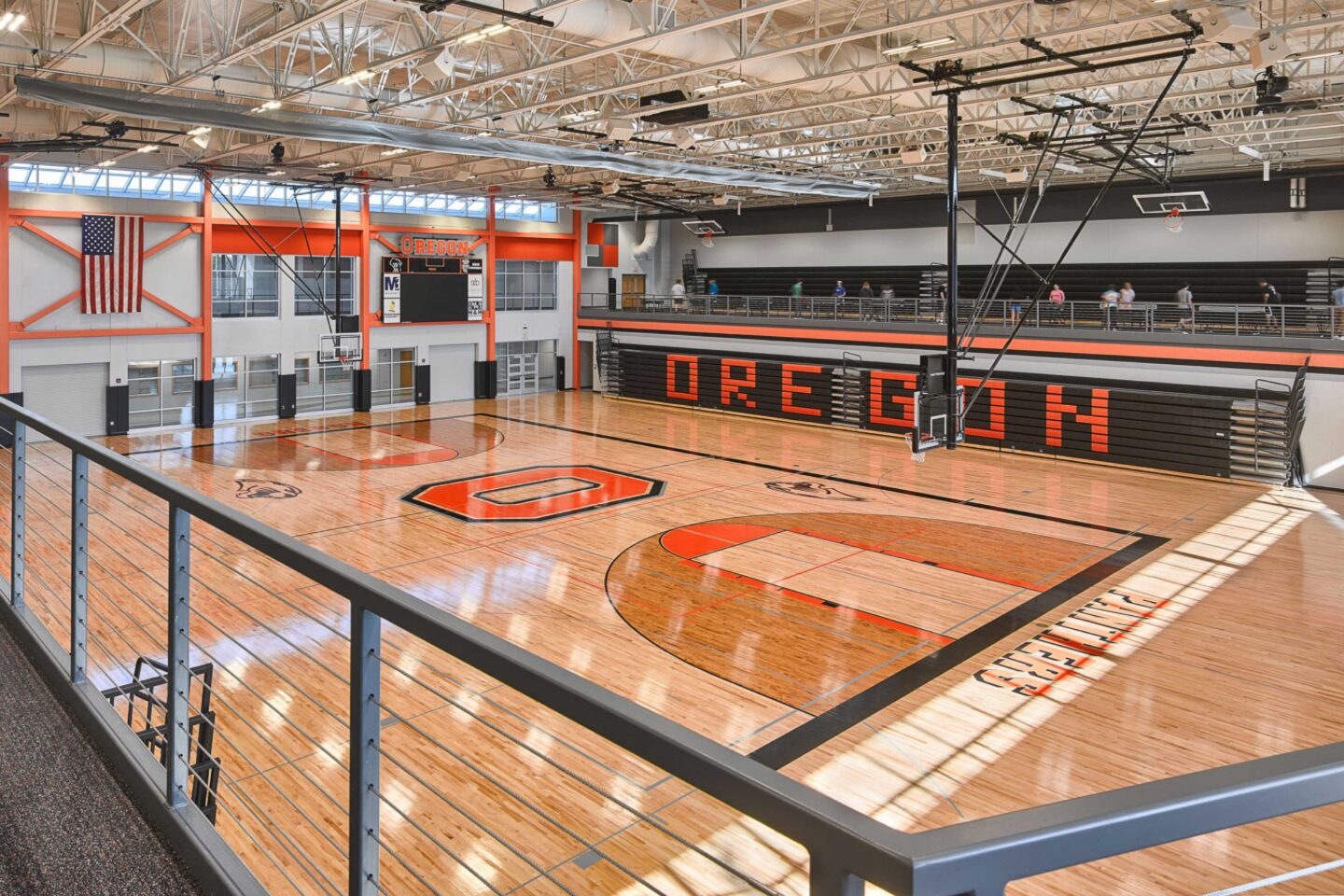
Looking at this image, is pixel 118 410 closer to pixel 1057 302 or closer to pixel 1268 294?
pixel 1057 302

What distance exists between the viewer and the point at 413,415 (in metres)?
28.5

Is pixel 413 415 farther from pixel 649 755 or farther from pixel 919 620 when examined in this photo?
pixel 649 755

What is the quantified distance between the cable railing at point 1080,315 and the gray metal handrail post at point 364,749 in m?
13.2

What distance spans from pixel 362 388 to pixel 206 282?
5.41 metres

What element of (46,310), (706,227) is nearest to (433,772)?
(46,310)

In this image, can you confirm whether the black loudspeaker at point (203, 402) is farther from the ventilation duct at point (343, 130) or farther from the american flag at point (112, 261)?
the ventilation duct at point (343, 130)

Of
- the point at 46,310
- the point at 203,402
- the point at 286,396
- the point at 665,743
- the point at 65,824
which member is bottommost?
the point at 65,824

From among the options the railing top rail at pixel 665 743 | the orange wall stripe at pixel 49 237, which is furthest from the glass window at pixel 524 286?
the railing top rail at pixel 665 743

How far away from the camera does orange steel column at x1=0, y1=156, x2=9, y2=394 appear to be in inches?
851

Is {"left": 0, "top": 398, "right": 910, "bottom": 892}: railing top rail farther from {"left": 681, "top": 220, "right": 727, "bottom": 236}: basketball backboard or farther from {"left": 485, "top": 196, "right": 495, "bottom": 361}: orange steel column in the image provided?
{"left": 485, "top": 196, "right": 495, "bottom": 361}: orange steel column

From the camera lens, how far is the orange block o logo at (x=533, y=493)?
657 inches

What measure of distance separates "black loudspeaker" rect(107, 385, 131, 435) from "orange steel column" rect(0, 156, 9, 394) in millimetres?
2303

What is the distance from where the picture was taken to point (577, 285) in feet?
115

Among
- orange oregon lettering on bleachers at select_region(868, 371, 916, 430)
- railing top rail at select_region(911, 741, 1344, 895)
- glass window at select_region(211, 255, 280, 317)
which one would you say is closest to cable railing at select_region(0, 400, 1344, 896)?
railing top rail at select_region(911, 741, 1344, 895)
